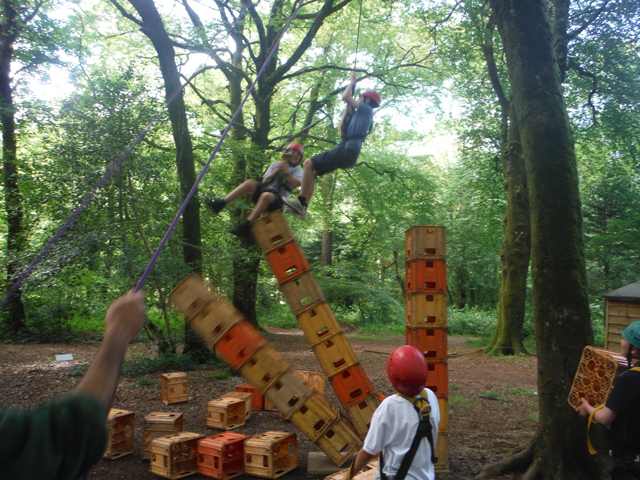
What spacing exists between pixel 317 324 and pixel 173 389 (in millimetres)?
4345

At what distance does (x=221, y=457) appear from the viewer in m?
4.86

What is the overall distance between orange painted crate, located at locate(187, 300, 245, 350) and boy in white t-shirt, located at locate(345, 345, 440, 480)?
2323 millimetres

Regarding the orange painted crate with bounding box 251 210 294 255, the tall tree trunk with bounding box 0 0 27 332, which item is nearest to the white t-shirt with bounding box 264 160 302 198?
the orange painted crate with bounding box 251 210 294 255

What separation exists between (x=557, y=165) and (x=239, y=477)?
16.2 ft

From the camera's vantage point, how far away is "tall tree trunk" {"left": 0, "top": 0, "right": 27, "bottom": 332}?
1039 cm

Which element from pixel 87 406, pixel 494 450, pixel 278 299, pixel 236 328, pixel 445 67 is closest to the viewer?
pixel 87 406

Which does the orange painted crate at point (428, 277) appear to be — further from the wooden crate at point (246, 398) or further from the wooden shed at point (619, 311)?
the wooden shed at point (619, 311)

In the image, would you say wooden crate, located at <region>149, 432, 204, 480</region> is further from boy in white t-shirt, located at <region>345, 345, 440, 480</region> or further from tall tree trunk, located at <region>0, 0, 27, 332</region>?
tall tree trunk, located at <region>0, 0, 27, 332</region>

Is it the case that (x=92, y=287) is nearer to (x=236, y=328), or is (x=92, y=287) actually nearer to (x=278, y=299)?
(x=236, y=328)

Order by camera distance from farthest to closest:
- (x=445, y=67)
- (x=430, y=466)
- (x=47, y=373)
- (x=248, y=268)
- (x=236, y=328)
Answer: (x=445, y=67), (x=248, y=268), (x=47, y=373), (x=236, y=328), (x=430, y=466)

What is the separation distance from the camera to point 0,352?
1164 cm

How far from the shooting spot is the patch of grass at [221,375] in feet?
32.3

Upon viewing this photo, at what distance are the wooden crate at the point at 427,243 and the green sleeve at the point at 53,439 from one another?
4096 millimetres

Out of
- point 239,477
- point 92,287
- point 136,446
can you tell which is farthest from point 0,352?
point 239,477
